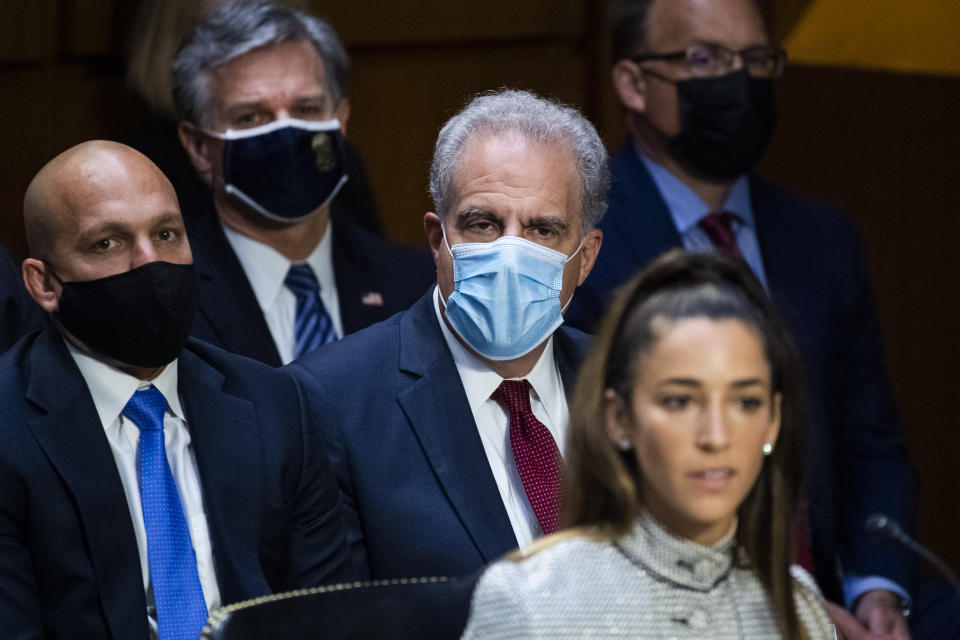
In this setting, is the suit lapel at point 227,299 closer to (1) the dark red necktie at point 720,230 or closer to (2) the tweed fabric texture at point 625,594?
(1) the dark red necktie at point 720,230

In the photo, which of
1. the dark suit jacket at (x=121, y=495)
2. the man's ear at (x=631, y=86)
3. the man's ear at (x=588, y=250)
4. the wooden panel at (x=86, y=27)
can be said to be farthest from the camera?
the wooden panel at (x=86, y=27)

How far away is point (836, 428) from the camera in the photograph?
3.66 meters

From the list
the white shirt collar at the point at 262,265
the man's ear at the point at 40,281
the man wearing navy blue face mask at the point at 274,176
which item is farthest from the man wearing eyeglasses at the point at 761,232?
the man's ear at the point at 40,281

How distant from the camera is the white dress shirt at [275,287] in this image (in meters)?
3.46

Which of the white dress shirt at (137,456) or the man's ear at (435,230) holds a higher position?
the man's ear at (435,230)

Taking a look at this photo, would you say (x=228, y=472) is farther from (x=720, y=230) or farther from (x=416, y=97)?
(x=416, y=97)

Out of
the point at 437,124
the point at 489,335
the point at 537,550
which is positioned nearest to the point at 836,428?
the point at 489,335

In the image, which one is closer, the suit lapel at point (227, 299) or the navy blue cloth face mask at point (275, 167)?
the suit lapel at point (227, 299)

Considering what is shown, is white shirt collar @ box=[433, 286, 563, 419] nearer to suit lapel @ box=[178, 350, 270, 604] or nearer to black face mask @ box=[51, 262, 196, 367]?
suit lapel @ box=[178, 350, 270, 604]

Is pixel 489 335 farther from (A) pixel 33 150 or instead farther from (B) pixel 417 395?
(A) pixel 33 150

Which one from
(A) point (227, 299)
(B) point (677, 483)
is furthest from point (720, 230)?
(B) point (677, 483)

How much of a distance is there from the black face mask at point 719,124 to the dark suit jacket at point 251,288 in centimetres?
68

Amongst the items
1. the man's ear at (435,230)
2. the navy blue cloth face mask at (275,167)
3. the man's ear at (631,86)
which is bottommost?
the man's ear at (435,230)

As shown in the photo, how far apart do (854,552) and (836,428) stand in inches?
11.5
